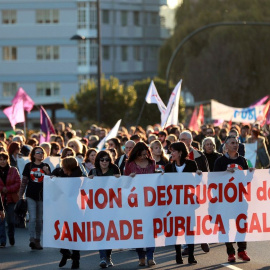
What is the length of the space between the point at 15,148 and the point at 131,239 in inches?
239

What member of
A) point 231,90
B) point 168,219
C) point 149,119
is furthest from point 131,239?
point 231,90

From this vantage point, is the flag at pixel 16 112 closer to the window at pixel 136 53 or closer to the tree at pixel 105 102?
the tree at pixel 105 102

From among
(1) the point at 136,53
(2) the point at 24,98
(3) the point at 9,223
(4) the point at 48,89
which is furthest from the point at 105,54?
(3) the point at 9,223

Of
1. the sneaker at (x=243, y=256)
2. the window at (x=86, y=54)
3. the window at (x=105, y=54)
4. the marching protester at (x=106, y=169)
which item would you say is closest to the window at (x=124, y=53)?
the window at (x=105, y=54)

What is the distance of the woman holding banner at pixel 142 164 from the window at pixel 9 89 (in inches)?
2627

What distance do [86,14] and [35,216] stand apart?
214 ft

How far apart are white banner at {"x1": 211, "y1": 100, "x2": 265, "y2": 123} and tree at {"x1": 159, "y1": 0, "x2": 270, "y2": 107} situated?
2414 cm

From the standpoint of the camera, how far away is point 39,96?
260 feet

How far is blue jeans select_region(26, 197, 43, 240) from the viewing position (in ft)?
49.7

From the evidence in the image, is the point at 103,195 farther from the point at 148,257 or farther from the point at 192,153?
the point at 192,153

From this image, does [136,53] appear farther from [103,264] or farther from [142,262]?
[103,264]

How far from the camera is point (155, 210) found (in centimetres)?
1320

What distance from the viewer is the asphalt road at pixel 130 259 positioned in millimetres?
13234

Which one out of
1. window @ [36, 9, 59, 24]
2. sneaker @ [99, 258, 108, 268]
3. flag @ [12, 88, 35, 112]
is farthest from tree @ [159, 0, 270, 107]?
sneaker @ [99, 258, 108, 268]
